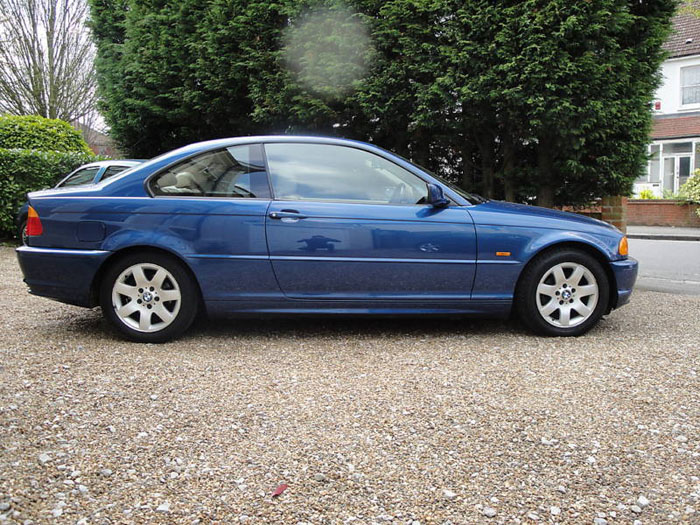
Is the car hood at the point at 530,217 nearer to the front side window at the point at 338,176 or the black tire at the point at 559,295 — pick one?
the black tire at the point at 559,295

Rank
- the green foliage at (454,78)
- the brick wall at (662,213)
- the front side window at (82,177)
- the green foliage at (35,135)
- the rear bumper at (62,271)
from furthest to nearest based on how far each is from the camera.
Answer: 1. the brick wall at (662,213)
2. the green foliage at (35,135)
3. the front side window at (82,177)
4. the green foliage at (454,78)
5. the rear bumper at (62,271)

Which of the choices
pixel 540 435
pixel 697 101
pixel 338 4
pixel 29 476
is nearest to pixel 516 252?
pixel 540 435

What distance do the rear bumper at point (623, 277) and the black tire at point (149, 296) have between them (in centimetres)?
327

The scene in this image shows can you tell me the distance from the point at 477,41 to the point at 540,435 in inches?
199

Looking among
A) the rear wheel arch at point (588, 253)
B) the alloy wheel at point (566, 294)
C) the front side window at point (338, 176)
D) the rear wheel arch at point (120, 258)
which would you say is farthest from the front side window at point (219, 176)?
the alloy wheel at point (566, 294)

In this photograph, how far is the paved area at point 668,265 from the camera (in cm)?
762

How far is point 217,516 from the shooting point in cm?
212

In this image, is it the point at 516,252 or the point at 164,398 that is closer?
the point at 164,398

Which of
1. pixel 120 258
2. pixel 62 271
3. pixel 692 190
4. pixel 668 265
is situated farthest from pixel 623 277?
pixel 692 190

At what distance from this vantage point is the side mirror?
4.34 meters

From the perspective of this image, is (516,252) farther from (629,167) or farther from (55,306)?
(55,306)

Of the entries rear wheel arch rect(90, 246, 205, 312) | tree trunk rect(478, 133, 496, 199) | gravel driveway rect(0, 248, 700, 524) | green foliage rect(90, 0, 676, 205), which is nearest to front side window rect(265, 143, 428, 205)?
rear wheel arch rect(90, 246, 205, 312)

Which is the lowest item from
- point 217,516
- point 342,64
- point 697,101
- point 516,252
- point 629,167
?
point 217,516

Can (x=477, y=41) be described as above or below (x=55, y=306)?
above
